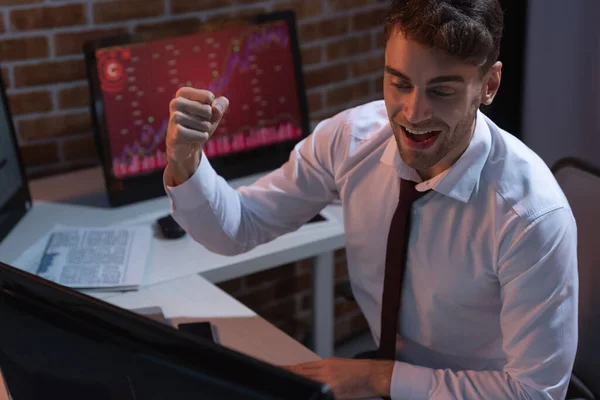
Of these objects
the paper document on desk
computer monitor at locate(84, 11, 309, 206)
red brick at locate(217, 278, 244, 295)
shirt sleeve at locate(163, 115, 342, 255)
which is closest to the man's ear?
shirt sleeve at locate(163, 115, 342, 255)

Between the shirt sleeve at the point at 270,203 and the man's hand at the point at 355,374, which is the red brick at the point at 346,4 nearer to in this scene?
the shirt sleeve at the point at 270,203

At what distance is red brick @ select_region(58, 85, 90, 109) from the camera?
2.06m

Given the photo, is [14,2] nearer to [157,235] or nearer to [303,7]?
[157,235]

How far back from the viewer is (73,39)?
79.5 inches

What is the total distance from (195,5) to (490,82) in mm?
1115

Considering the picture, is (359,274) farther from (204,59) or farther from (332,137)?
(204,59)

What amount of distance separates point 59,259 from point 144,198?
0.35 metres

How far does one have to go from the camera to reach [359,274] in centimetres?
148

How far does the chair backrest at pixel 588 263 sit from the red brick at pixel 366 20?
3.51 feet

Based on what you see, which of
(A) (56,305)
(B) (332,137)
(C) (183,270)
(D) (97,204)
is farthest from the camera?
(D) (97,204)

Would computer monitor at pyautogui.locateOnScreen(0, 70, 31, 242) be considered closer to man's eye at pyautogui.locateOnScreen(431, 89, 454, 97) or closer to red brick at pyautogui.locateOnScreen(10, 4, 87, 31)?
red brick at pyautogui.locateOnScreen(10, 4, 87, 31)

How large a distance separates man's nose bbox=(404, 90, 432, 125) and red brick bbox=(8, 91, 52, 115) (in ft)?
3.88

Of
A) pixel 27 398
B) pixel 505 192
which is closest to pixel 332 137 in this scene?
pixel 505 192

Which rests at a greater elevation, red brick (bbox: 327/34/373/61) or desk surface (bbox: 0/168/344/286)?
red brick (bbox: 327/34/373/61)
